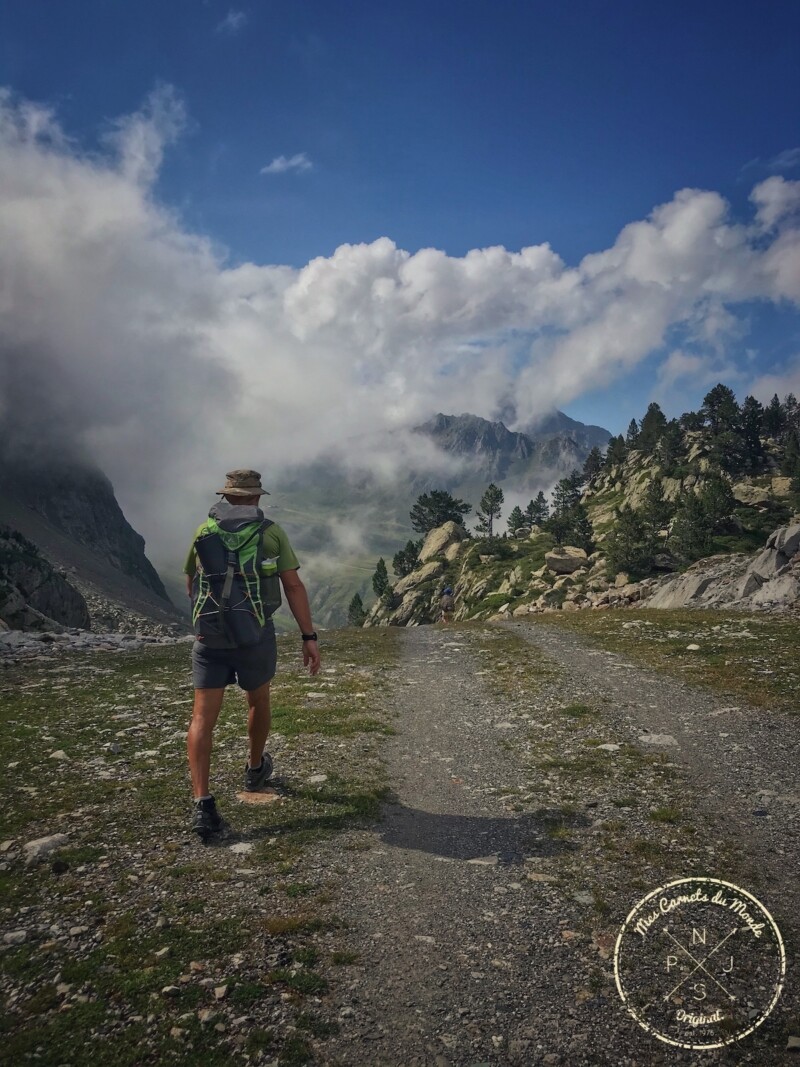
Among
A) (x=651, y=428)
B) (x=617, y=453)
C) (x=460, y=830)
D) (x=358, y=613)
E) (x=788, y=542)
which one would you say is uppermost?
(x=651, y=428)

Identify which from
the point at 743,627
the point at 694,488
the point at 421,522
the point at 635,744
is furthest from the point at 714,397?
the point at 635,744

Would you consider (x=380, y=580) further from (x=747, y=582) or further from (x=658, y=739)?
(x=658, y=739)

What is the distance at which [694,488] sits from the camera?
116m

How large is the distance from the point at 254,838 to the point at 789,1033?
5.21 m

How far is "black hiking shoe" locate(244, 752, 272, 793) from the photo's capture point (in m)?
7.87

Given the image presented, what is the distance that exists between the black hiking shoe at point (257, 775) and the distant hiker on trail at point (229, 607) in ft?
2.98

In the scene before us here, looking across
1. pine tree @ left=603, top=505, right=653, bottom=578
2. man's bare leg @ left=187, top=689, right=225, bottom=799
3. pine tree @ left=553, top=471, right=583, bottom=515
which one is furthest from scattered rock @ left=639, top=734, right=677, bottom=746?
pine tree @ left=553, top=471, right=583, bottom=515

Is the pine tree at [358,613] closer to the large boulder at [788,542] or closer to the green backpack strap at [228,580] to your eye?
the large boulder at [788,542]

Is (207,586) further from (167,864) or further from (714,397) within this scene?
(714,397)

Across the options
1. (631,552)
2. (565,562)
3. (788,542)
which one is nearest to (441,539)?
(565,562)

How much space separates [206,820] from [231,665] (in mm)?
1799

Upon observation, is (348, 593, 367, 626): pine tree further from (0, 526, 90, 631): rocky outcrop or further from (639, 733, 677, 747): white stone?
(639, 733, 677, 747): white stone

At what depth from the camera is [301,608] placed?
767 cm

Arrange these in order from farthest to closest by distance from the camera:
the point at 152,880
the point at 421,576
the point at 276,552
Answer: the point at 421,576, the point at 276,552, the point at 152,880
